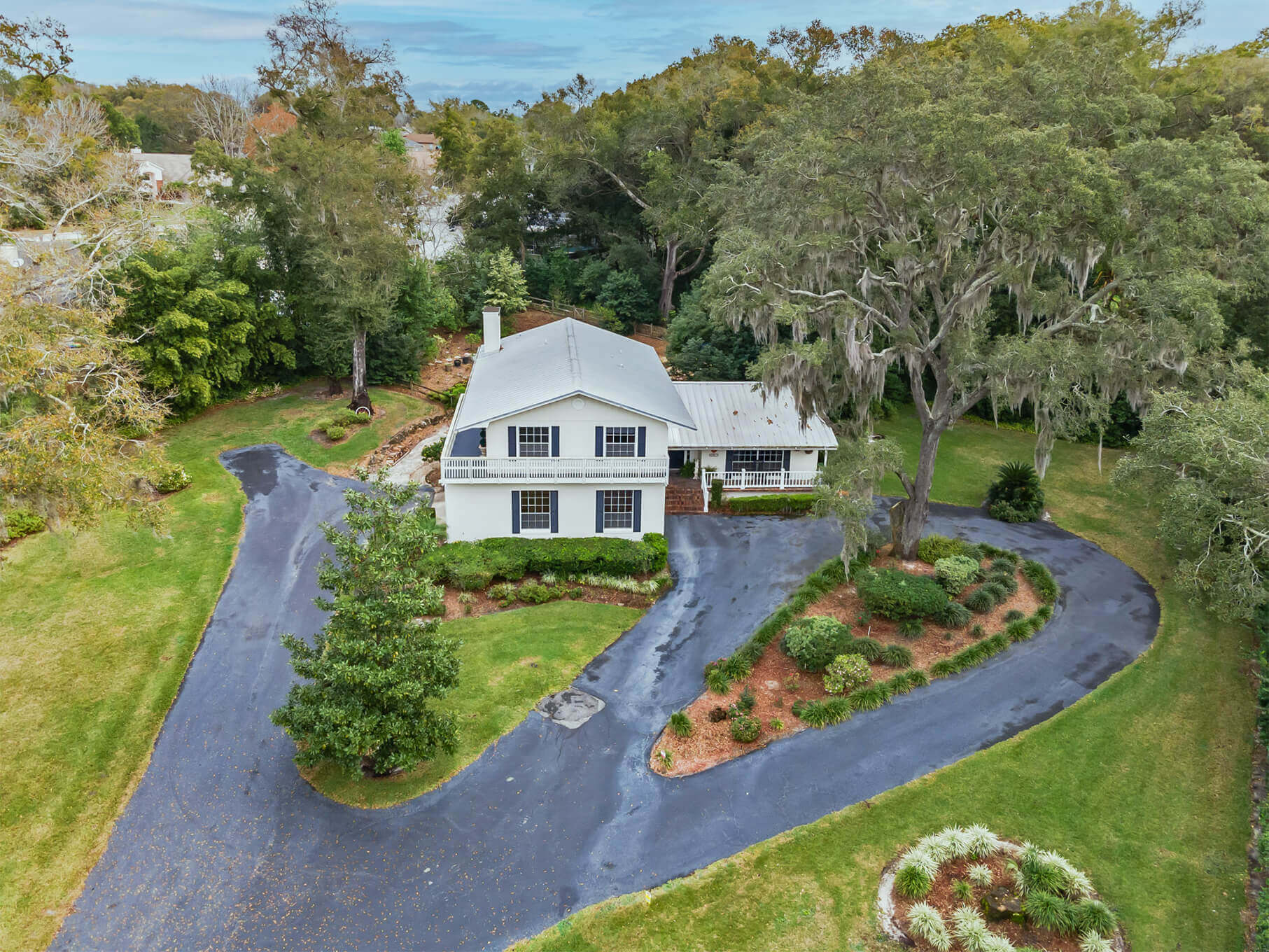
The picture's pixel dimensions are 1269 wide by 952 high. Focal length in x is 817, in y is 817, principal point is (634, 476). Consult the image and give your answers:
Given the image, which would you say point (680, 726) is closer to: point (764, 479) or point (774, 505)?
point (774, 505)

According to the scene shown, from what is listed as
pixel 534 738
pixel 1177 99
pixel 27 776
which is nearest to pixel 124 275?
pixel 27 776

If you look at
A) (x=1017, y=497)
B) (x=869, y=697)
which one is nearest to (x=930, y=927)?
(x=869, y=697)

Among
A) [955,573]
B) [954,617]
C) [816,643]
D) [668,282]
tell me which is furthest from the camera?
[668,282]

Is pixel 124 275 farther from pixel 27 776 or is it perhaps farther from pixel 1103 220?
pixel 1103 220

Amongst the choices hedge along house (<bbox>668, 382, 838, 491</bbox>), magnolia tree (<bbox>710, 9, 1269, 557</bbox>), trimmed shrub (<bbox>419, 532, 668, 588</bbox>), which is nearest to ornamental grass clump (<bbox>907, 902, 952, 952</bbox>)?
magnolia tree (<bbox>710, 9, 1269, 557</bbox>)

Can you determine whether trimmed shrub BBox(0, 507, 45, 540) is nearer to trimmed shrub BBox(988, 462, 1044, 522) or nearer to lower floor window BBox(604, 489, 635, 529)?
lower floor window BBox(604, 489, 635, 529)

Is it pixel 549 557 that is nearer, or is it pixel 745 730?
pixel 745 730

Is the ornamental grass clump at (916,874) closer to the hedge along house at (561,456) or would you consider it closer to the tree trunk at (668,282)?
the hedge along house at (561,456)

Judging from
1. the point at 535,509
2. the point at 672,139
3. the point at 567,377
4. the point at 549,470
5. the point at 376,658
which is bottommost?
the point at 535,509
